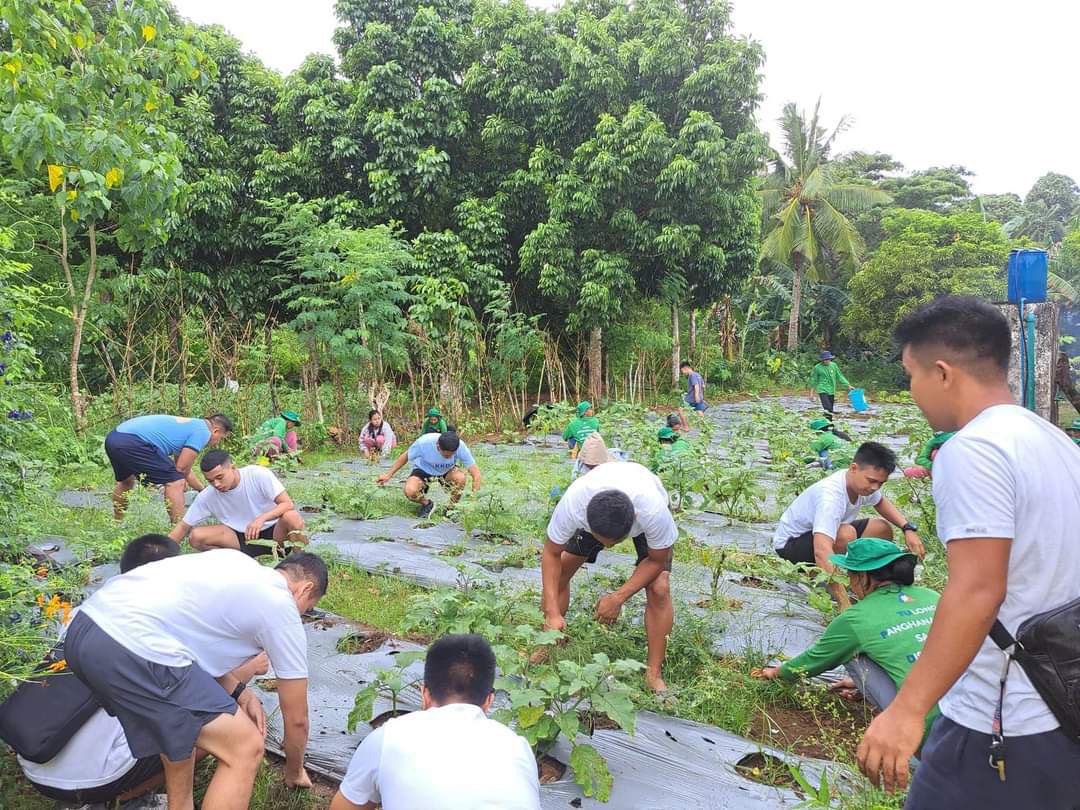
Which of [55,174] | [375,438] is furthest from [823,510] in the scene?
[375,438]

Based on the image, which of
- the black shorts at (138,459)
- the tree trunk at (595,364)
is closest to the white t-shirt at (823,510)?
the black shorts at (138,459)

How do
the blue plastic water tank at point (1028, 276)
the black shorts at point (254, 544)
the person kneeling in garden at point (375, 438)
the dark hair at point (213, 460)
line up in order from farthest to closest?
the person kneeling in garden at point (375, 438) < the black shorts at point (254, 544) < the dark hair at point (213, 460) < the blue plastic water tank at point (1028, 276)

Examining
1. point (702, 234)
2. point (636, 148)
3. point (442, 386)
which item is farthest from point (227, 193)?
point (702, 234)

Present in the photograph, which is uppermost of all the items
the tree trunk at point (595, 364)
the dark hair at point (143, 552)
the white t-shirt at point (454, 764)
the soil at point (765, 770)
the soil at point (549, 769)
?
the tree trunk at point (595, 364)

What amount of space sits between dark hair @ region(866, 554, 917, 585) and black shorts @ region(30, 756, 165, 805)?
2.75m

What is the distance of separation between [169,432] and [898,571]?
5.16 metres

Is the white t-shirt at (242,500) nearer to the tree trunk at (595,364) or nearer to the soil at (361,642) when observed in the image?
the soil at (361,642)

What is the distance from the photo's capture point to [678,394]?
1758cm

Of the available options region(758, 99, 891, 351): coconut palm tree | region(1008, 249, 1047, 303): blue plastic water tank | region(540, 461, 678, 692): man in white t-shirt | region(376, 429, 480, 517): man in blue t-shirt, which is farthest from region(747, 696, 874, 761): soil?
region(758, 99, 891, 351): coconut palm tree

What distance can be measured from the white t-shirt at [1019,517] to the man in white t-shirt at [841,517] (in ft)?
7.77

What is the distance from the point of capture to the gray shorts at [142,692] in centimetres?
232

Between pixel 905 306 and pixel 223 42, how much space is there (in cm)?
1751

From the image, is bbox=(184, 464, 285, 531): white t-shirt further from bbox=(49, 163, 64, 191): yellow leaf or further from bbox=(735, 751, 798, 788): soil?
bbox=(735, 751, 798, 788): soil

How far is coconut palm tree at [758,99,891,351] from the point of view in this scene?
21.0m
